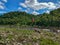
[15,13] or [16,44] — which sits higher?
[15,13]

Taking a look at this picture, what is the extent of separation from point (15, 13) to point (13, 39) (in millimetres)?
165859

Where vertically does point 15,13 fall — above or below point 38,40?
above

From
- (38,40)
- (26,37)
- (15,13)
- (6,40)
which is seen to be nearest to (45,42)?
(38,40)

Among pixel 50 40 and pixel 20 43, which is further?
pixel 50 40

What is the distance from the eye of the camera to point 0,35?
14.8m

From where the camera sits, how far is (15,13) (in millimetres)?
179625

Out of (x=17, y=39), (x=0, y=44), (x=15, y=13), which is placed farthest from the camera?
(x=15, y=13)

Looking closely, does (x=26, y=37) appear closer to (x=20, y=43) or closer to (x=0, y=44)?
(x=20, y=43)

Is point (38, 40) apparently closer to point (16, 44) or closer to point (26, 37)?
point (26, 37)

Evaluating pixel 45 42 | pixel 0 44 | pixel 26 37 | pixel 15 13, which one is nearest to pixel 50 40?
pixel 45 42

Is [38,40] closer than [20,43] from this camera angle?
No

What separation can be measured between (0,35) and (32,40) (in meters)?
2.40

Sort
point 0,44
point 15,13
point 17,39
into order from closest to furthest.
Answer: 1. point 0,44
2. point 17,39
3. point 15,13

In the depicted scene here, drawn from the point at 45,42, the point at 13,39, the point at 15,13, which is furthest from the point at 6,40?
the point at 15,13
